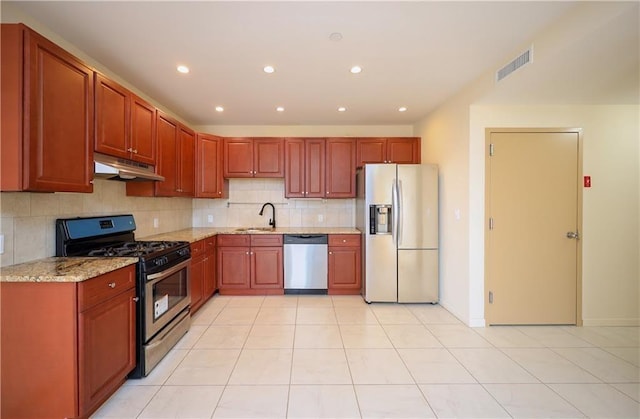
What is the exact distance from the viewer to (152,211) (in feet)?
11.5

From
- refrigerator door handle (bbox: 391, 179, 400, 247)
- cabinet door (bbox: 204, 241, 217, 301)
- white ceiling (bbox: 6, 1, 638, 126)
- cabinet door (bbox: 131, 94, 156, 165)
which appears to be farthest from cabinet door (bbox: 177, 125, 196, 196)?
refrigerator door handle (bbox: 391, 179, 400, 247)

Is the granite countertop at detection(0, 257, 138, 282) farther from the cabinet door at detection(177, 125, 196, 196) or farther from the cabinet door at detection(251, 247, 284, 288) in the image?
the cabinet door at detection(251, 247, 284, 288)

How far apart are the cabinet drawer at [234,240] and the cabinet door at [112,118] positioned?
1.79 m

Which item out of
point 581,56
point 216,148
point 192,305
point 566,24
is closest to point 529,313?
point 581,56

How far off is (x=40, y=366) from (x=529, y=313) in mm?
4037

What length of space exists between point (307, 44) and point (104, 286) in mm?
2194

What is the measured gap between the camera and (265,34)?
2.12 m

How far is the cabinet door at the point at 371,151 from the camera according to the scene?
4414 millimetres

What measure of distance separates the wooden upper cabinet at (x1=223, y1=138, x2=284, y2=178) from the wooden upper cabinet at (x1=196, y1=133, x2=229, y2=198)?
141 millimetres

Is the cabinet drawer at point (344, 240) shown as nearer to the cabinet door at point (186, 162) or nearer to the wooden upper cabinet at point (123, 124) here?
the cabinet door at point (186, 162)

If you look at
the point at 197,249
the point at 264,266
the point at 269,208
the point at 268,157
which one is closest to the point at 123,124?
the point at 197,249

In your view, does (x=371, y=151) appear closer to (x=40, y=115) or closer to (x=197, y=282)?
(x=197, y=282)

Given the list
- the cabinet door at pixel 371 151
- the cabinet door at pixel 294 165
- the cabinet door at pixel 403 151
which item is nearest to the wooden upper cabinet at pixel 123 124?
the cabinet door at pixel 294 165

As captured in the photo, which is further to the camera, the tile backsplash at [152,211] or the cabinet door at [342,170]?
the cabinet door at [342,170]
